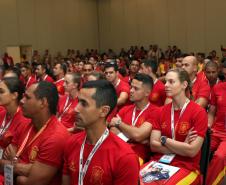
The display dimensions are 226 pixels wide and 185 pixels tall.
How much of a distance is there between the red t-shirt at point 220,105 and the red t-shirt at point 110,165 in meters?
2.82

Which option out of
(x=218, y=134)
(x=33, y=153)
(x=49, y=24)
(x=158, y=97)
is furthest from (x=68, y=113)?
(x=49, y=24)

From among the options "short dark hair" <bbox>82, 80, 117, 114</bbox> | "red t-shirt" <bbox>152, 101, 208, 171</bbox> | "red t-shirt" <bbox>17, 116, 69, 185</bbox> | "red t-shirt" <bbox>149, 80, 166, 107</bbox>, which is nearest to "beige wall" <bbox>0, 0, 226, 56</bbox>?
"red t-shirt" <bbox>149, 80, 166, 107</bbox>

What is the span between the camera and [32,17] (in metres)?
19.8

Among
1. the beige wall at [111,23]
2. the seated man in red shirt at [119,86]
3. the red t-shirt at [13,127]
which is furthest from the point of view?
the beige wall at [111,23]

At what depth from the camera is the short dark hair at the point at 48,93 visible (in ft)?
10.3

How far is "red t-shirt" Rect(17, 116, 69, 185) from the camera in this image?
286 cm

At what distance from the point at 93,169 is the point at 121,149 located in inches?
9.5

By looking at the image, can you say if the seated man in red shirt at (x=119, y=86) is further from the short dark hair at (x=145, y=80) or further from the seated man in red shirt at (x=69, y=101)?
the short dark hair at (x=145, y=80)

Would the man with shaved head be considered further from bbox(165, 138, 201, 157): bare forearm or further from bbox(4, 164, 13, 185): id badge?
bbox(4, 164, 13, 185): id badge

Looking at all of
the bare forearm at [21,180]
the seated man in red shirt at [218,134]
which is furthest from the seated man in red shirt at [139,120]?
the bare forearm at [21,180]

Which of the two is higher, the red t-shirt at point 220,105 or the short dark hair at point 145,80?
the short dark hair at point 145,80

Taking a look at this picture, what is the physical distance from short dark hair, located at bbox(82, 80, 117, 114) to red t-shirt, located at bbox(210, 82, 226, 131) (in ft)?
8.95

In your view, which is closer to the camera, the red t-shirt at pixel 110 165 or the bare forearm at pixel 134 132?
the red t-shirt at pixel 110 165

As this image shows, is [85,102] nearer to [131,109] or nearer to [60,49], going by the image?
[131,109]
